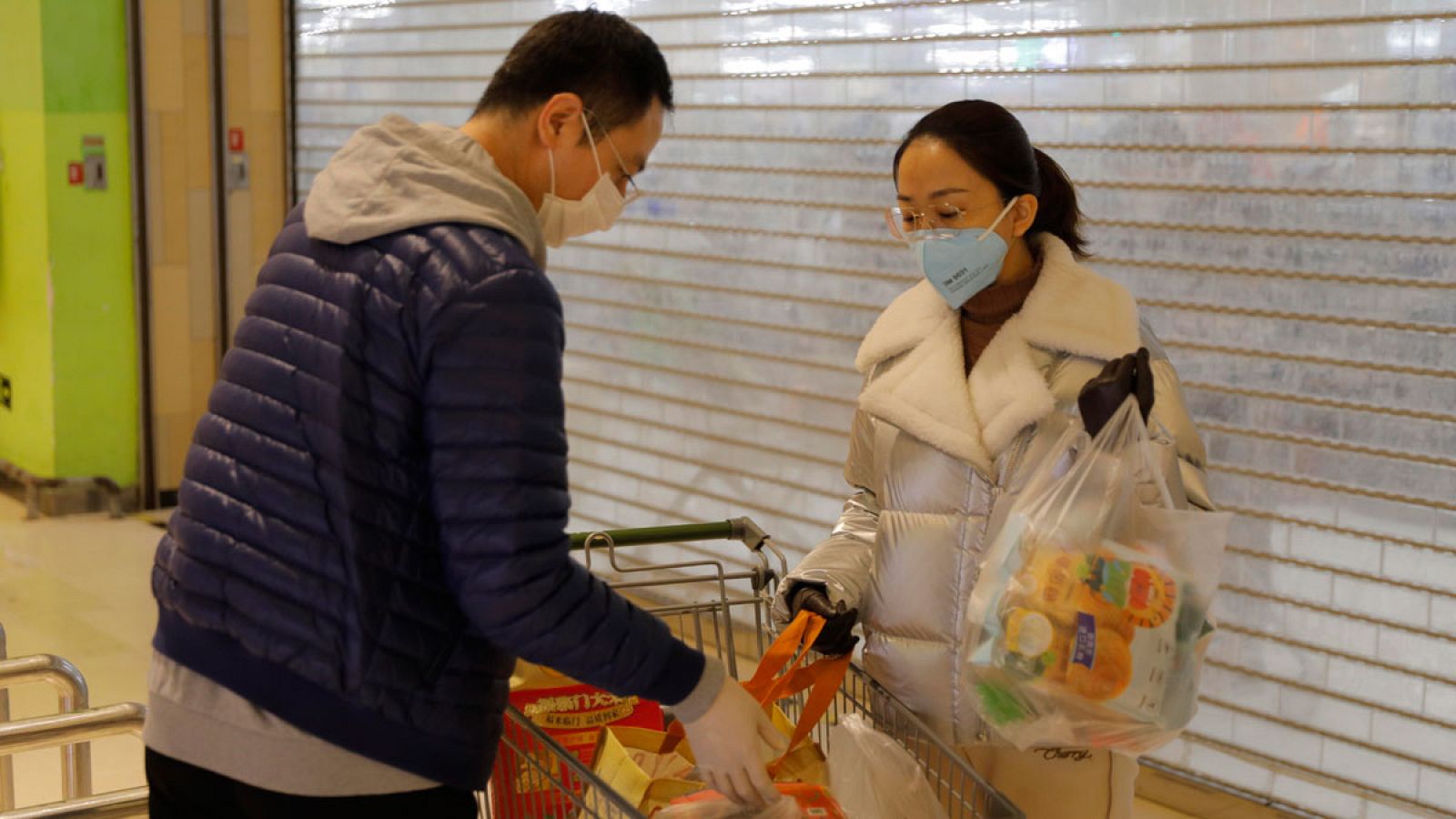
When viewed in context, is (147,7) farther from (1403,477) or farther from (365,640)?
(365,640)

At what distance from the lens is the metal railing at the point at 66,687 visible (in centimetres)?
280

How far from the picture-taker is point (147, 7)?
795 centimetres

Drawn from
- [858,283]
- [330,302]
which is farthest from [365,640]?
[858,283]

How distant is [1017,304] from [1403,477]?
1945 mm

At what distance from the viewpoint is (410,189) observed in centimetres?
178

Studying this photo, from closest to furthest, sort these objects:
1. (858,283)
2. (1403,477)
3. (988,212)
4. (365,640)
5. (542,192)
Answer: (365,640)
(542,192)
(988,212)
(1403,477)
(858,283)

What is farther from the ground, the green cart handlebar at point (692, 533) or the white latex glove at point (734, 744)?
the green cart handlebar at point (692, 533)

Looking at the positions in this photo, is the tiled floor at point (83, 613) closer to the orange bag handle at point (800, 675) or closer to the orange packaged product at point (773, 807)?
the orange bag handle at point (800, 675)

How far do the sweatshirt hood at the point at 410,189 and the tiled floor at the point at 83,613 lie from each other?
3.35 metres

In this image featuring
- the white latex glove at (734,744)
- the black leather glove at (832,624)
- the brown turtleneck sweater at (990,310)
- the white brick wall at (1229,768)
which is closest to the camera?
the white latex glove at (734,744)

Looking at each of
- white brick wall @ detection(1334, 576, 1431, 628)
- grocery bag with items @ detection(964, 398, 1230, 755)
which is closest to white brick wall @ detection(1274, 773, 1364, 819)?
white brick wall @ detection(1334, 576, 1431, 628)

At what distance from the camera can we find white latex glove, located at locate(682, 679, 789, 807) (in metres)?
1.89

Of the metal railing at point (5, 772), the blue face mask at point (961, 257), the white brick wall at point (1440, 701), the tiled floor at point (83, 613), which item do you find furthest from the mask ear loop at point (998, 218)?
the tiled floor at point (83, 613)

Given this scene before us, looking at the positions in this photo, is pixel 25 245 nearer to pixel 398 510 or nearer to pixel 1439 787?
pixel 1439 787
